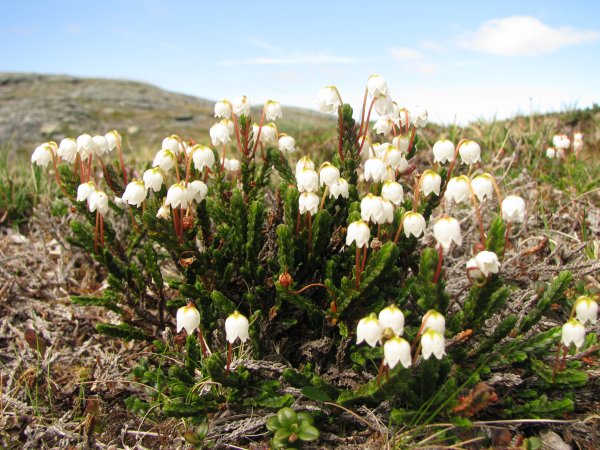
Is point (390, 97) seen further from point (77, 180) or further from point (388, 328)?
point (77, 180)

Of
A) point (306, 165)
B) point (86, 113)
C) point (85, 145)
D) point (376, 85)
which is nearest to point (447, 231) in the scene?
point (306, 165)

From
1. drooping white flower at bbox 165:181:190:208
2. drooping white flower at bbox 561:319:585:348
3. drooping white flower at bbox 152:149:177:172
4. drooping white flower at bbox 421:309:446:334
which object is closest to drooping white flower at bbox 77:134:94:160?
drooping white flower at bbox 152:149:177:172

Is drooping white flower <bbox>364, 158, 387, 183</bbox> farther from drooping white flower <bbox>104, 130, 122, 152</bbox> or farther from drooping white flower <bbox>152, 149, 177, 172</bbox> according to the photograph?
drooping white flower <bbox>104, 130, 122, 152</bbox>

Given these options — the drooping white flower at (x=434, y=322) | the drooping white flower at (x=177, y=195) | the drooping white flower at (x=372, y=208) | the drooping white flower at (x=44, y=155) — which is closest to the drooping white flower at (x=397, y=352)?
the drooping white flower at (x=434, y=322)

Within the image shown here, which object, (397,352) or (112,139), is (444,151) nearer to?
(397,352)

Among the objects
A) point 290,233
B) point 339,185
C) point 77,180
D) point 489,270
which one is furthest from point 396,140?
point 77,180
